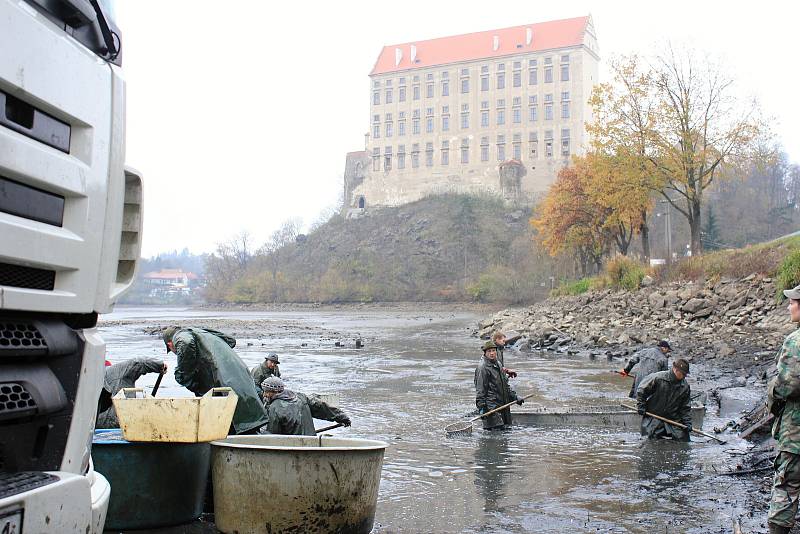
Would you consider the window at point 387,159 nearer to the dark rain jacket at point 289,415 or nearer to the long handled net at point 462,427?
the long handled net at point 462,427

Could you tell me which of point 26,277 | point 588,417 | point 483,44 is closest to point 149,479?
point 26,277

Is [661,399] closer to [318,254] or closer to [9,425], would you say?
[9,425]

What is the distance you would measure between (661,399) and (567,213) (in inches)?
1824

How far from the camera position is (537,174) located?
10888cm

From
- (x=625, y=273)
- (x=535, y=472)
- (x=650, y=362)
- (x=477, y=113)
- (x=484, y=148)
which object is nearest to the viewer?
(x=535, y=472)

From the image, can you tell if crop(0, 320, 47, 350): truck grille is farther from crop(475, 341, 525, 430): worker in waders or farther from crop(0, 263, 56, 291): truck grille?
crop(475, 341, 525, 430): worker in waders

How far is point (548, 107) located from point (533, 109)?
7.08 feet

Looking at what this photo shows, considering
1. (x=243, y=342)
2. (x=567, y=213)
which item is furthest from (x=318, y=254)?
(x=243, y=342)

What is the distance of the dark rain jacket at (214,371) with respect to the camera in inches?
303

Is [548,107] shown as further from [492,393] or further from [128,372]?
[128,372]

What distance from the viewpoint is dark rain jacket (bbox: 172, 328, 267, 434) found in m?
7.68

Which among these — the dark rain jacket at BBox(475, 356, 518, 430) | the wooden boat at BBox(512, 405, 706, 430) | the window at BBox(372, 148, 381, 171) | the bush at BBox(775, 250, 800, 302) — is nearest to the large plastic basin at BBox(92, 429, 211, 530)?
the dark rain jacket at BBox(475, 356, 518, 430)

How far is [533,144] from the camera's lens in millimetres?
108688

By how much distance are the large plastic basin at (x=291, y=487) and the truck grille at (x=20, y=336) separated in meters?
2.89
